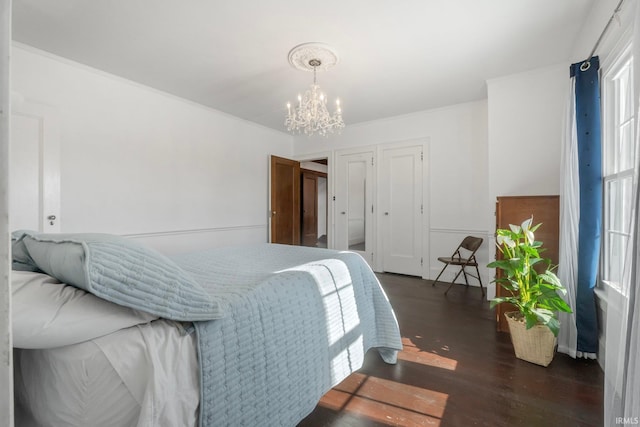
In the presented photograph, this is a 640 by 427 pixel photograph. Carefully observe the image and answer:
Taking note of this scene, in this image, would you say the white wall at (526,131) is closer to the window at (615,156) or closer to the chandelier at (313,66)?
the window at (615,156)

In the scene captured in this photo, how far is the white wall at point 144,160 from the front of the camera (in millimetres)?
2801

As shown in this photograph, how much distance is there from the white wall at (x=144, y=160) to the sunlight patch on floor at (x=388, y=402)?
2889mm

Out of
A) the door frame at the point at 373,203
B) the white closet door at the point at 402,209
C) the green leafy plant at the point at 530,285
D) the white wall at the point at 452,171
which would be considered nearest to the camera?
the green leafy plant at the point at 530,285

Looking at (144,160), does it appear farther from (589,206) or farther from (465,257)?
(465,257)

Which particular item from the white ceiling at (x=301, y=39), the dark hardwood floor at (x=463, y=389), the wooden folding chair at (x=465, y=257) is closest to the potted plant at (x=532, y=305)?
the dark hardwood floor at (x=463, y=389)

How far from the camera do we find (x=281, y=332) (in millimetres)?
1272

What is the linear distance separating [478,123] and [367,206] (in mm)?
2016

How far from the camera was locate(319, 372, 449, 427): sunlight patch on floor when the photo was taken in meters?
1.49

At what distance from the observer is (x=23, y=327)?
0.74 m

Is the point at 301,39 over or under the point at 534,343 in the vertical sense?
over

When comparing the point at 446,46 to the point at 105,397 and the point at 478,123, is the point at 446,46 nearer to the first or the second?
the point at 478,123

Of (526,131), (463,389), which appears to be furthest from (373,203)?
(463,389)

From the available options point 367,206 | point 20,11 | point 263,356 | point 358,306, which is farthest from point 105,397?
point 367,206

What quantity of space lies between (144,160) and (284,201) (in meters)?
2.41
